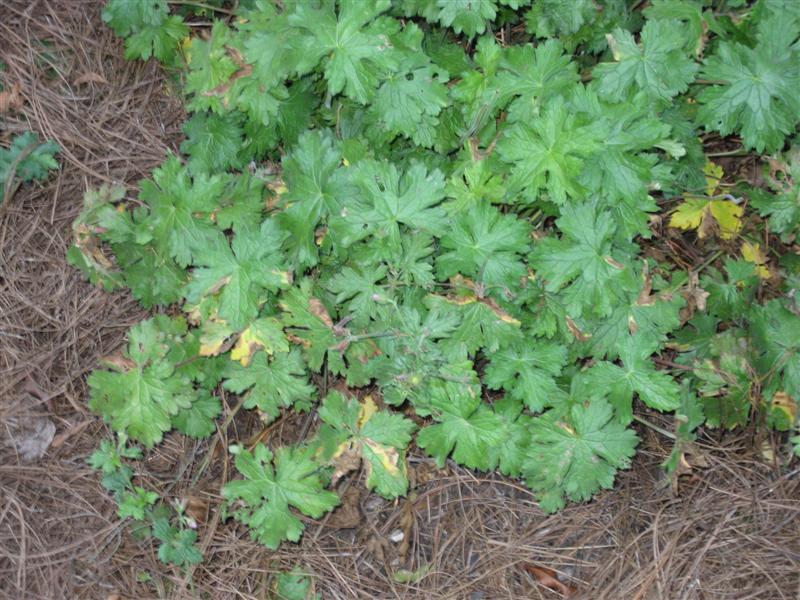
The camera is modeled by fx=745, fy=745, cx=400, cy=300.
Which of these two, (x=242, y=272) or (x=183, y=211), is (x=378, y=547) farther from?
(x=183, y=211)

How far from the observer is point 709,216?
3035 millimetres

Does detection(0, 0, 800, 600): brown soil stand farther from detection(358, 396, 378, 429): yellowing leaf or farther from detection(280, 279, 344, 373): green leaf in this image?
detection(280, 279, 344, 373): green leaf

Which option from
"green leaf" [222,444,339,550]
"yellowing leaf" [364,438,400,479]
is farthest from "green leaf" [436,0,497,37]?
"green leaf" [222,444,339,550]

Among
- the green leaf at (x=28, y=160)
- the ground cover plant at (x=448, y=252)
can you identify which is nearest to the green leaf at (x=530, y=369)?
the ground cover plant at (x=448, y=252)

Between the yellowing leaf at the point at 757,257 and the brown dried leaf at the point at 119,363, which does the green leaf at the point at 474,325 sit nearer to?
the brown dried leaf at the point at 119,363

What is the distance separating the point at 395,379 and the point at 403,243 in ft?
1.52

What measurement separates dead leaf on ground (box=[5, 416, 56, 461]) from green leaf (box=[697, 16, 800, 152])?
9.10 feet

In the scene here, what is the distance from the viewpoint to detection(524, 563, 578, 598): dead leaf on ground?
2807 millimetres

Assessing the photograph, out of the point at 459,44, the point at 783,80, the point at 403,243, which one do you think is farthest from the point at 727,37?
the point at 403,243

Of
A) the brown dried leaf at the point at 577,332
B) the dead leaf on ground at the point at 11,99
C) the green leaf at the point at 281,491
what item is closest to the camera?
the green leaf at the point at 281,491

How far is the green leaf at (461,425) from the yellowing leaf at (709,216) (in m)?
1.23

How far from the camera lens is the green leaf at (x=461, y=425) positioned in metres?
2.46

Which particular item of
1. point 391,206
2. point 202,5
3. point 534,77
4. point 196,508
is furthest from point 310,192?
point 196,508

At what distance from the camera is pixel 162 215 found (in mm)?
2566
